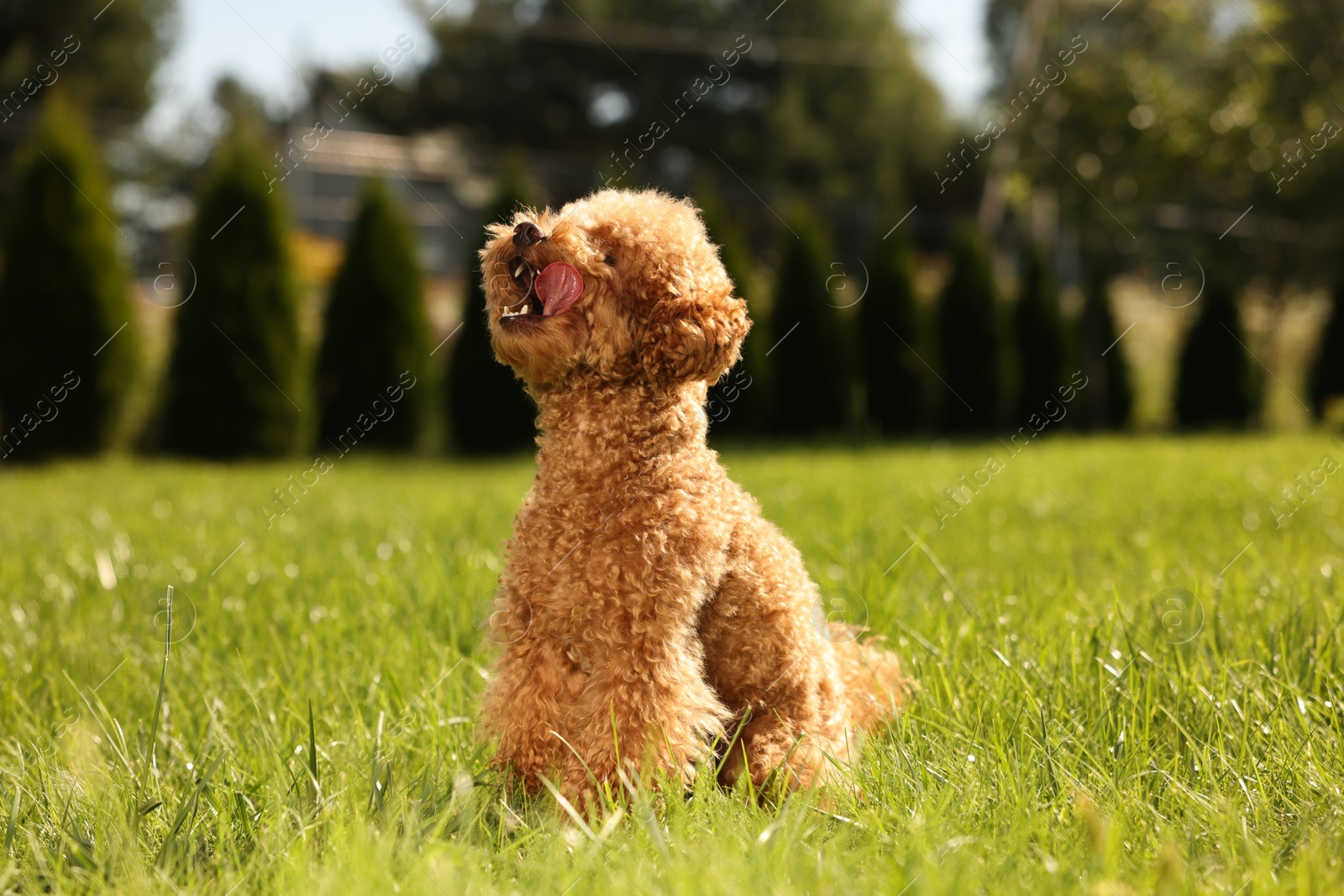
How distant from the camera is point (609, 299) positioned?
1919 mm

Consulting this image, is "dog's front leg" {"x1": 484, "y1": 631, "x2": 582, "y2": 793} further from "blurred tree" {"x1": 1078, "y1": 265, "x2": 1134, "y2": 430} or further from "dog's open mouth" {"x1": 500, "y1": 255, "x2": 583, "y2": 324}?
"blurred tree" {"x1": 1078, "y1": 265, "x2": 1134, "y2": 430}

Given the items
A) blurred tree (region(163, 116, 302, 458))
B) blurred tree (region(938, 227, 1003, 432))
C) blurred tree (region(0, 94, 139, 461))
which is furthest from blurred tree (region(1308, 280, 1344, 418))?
blurred tree (region(0, 94, 139, 461))

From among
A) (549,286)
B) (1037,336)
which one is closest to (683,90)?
(1037,336)

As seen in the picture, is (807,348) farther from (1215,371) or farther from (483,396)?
(1215,371)

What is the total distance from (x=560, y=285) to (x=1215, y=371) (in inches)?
627

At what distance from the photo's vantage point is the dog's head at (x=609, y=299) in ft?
6.20

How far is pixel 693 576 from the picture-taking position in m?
1.97

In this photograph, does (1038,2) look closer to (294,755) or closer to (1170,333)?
(1170,333)

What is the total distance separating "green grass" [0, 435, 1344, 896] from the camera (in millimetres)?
1769

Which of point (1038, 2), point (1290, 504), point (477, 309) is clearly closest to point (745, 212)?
point (1038, 2)

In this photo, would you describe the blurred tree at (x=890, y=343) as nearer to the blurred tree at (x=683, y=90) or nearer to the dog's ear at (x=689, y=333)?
the dog's ear at (x=689, y=333)

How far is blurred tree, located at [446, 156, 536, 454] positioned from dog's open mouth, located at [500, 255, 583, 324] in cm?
908

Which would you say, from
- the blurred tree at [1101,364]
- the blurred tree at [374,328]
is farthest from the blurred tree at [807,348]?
the blurred tree at [1101,364]

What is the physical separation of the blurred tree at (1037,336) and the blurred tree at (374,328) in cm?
897
